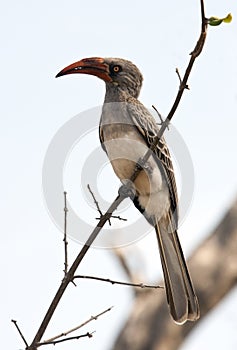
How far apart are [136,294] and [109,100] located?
2068mm

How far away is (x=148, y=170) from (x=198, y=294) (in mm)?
1977

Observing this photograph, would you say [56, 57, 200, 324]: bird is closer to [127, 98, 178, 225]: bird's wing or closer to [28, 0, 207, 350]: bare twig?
[127, 98, 178, 225]: bird's wing

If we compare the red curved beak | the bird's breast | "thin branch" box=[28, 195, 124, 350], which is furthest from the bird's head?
"thin branch" box=[28, 195, 124, 350]

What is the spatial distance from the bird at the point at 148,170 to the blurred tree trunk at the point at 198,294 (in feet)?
4.17

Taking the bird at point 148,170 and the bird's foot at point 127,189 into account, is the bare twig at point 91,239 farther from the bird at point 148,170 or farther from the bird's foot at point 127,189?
the bird at point 148,170

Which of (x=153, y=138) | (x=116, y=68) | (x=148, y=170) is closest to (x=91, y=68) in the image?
(x=116, y=68)

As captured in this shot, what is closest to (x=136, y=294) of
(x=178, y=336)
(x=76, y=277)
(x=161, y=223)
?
(x=178, y=336)

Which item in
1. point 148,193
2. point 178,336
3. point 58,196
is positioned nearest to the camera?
point 58,196

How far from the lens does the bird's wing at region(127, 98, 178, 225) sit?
19.3ft

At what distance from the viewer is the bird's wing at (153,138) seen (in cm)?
588

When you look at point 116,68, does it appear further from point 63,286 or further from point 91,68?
point 63,286

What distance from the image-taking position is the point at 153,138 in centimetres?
586

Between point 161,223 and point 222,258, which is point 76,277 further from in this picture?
point 222,258

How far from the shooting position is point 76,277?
4301 millimetres
